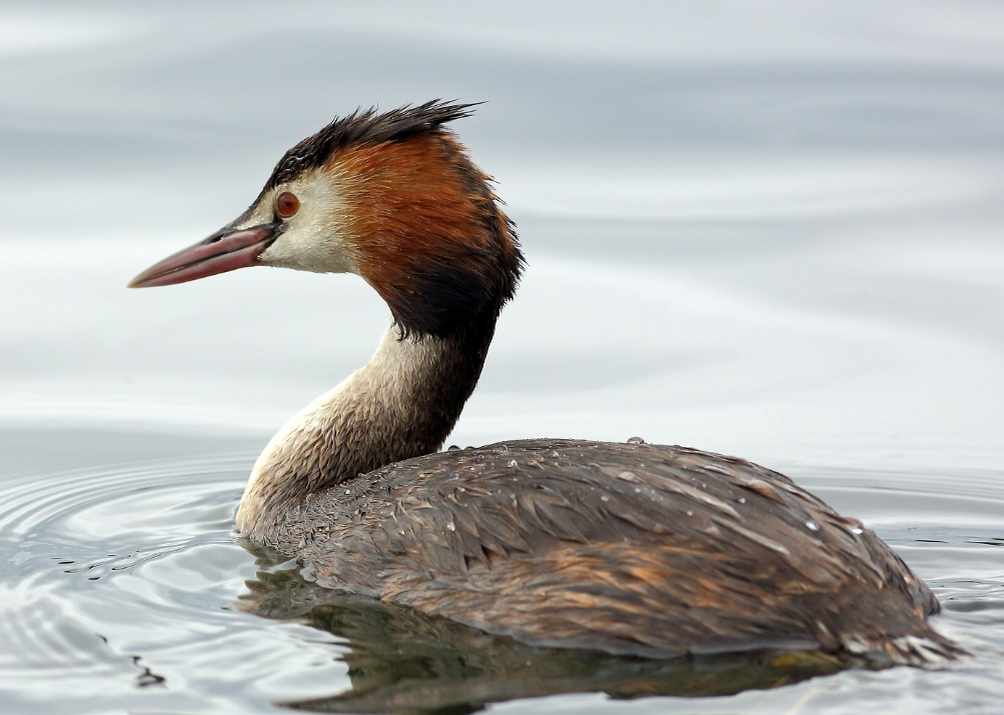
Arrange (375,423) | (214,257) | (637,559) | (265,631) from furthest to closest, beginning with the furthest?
1. (214,257)
2. (375,423)
3. (265,631)
4. (637,559)

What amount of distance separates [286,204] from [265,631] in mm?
1980

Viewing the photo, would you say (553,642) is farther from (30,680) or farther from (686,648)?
(30,680)

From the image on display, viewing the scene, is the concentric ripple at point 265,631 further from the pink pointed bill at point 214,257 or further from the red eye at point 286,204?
the red eye at point 286,204

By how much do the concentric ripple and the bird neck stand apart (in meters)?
0.31

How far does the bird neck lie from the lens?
6.66 meters

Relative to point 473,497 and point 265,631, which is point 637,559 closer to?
point 473,497

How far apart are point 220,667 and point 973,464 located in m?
4.25

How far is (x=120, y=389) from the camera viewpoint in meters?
8.87

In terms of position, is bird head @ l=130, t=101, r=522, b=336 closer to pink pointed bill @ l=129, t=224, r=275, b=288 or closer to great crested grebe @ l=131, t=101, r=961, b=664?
great crested grebe @ l=131, t=101, r=961, b=664

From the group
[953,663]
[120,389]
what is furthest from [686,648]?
[120,389]

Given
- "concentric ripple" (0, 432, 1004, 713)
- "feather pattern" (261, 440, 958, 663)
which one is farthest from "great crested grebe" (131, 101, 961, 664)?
"concentric ripple" (0, 432, 1004, 713)

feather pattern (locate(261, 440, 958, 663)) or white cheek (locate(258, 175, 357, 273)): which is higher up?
white cheek (locate(258, 175, 357, 273))

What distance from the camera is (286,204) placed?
6.80 metres

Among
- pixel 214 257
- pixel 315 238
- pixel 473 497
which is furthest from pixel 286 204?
pixel 473 497
